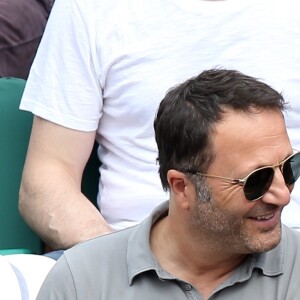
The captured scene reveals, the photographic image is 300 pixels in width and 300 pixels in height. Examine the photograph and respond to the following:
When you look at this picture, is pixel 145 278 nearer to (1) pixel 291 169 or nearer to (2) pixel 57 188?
(1) pixel 291 169

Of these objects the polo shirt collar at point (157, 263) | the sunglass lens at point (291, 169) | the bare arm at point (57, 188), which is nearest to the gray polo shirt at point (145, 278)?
the polo shirt collar at point (157, 263)

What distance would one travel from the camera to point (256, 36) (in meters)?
2.35

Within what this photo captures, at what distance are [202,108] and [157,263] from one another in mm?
288

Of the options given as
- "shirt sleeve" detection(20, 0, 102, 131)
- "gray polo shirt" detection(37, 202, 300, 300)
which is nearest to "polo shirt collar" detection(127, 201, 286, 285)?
"gray polo shirt" detection(37, 202, 300, 300)

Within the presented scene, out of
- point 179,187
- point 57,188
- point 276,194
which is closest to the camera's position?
point 276,194

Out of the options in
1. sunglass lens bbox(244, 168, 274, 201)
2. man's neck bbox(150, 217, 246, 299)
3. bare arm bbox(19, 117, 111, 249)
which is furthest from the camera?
bare arm bbox(19, 117, 111, 249)

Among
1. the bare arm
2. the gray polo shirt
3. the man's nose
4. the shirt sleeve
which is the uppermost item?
the man's nose

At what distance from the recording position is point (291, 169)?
68.8 inches

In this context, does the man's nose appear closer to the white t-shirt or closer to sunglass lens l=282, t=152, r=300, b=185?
sunglass lens l=282, t=152, r=300, b=185

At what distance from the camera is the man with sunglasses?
5.61ft

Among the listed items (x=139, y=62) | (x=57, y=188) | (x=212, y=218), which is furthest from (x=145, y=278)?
(x=139, y=62)

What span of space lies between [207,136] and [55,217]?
26.9 inches

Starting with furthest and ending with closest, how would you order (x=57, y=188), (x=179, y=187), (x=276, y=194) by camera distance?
(x=57, y=188) < (x=179, y=187) < (x=276, y=194)

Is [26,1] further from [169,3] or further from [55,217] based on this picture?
[55,217]
